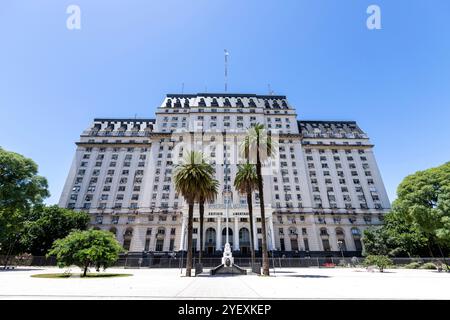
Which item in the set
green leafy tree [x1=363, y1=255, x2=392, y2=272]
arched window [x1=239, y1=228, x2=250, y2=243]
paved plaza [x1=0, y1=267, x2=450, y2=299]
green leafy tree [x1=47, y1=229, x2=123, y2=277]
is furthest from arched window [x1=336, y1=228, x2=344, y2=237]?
green leafy tree [x1=47, y1=229, x2=123, y2=277]

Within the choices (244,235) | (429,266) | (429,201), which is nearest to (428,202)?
(429,201)

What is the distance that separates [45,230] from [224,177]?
151 ft

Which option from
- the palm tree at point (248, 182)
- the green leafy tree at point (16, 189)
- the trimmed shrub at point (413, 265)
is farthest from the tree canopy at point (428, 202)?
the green leafy tree at point (16, 189)

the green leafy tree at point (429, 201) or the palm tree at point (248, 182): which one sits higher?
the palm tree at point (248, 182)

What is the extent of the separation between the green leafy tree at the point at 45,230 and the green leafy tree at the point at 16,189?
1337 cm

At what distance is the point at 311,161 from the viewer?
77500 mm

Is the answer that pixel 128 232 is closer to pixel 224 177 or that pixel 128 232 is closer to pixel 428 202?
pixel 224 177

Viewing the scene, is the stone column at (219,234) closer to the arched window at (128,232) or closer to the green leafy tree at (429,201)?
the arched window at (128,232)

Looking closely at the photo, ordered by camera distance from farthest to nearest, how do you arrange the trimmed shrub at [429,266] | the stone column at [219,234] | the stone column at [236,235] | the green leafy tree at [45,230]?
the stone column at [236,235] < the stone column at [219,234] < the green leafy tree at [45,230] < the trimmed shrub at [429,266]

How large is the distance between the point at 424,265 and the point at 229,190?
4464 centimetres

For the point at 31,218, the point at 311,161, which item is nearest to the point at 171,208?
the point at 31,218

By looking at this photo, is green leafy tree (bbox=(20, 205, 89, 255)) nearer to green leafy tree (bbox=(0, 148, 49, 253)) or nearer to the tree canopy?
green leafy tree (bbox=(0, 148, 49, 253))

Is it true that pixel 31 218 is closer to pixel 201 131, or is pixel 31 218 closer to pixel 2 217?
pixel 2 217

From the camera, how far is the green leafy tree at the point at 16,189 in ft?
112
